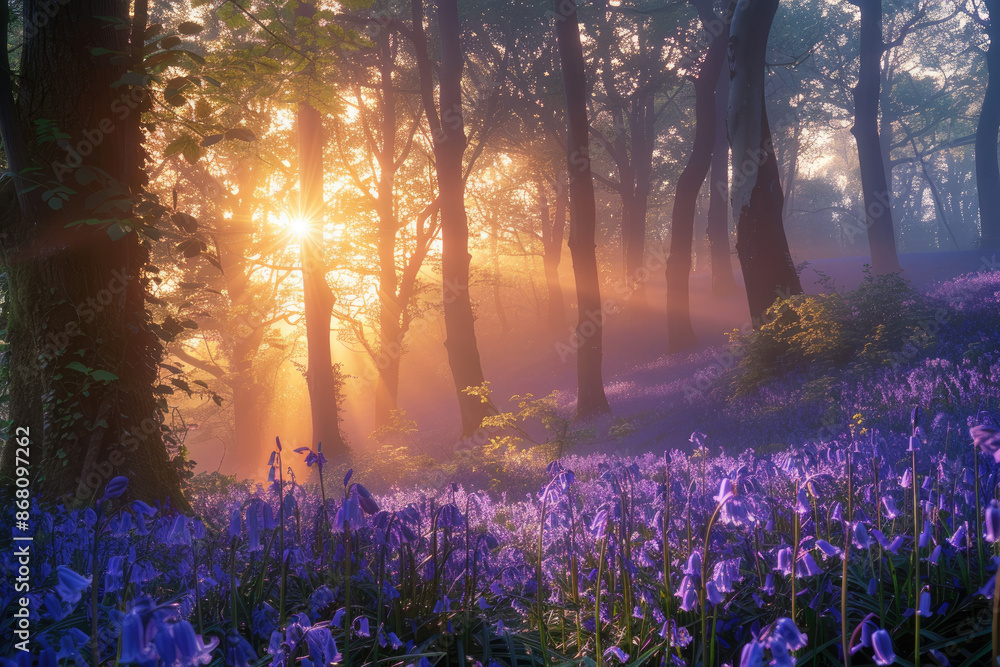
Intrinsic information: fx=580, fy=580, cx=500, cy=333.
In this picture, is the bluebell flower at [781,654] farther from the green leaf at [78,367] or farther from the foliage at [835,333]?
the foliage at [835,333]

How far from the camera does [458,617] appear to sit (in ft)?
8.24

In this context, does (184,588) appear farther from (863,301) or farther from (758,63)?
(758,63)

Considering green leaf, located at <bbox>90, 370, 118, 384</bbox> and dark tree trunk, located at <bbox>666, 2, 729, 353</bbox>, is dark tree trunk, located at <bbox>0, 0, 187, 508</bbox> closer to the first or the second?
green leaf, located at <bbox>90, 370, 118, 384</bbox>

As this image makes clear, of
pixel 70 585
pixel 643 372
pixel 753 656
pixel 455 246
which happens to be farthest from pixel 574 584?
pixel 643 372

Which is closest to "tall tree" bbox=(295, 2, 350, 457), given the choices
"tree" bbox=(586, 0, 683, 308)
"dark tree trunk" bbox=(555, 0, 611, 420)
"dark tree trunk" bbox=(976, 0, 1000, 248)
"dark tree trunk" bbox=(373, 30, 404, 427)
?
"dark tree trunk" bbox=(373, 30, 404, 427)

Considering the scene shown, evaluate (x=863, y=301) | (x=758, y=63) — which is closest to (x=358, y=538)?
(x=863, y=301)

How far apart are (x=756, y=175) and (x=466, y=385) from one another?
7561mm

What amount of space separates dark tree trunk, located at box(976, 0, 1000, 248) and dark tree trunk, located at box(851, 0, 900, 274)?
630cm

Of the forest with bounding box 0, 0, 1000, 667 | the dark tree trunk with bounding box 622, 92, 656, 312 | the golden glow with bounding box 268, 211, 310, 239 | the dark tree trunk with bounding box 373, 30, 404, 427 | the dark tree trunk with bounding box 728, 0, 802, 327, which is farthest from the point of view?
the dark tree trunk with bounding box 622, 92, 656, 312

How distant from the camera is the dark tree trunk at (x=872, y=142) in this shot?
79.4 feet

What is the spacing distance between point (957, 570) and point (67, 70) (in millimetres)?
6926

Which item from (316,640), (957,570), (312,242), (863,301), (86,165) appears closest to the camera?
(316,640)

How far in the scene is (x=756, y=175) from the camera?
1138 centimetres

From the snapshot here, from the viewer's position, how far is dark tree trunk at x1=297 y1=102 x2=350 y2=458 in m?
15.5
